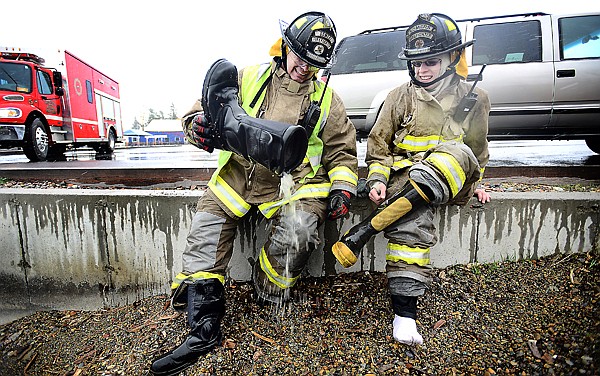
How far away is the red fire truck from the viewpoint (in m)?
7.01

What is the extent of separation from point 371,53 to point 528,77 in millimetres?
2041

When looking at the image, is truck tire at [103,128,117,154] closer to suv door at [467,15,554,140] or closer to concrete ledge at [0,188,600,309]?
concrete ledge at [0,188,600,309]

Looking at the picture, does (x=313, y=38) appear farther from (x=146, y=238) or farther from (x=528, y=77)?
(x=528, y=77)

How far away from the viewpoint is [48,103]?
8141 mm

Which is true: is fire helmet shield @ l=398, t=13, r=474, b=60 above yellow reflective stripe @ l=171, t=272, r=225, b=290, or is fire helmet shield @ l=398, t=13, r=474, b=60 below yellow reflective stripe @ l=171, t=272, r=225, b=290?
above

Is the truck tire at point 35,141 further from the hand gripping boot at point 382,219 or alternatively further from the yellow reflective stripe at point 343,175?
the hand gripping boot at point 382,219

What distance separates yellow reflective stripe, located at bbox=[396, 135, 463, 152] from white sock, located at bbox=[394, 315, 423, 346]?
97cm

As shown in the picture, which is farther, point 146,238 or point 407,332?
point 146,238

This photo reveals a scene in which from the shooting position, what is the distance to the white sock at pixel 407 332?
6.20ft

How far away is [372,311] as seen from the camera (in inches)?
87.4

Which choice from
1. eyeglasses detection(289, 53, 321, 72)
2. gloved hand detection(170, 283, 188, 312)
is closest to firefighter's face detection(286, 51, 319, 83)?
eyeglasses detection(289, 53, 321, 72)

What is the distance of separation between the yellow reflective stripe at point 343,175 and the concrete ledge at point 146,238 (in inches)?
12.6

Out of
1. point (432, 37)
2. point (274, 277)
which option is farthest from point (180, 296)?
point (432, 37)

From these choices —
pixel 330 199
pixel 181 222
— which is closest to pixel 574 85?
pixel 330 199
